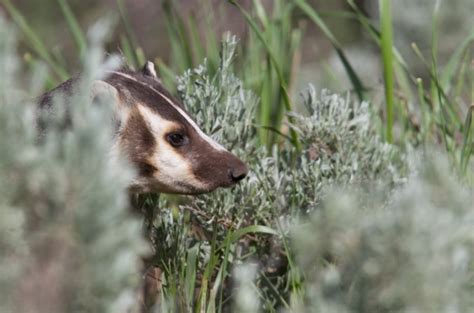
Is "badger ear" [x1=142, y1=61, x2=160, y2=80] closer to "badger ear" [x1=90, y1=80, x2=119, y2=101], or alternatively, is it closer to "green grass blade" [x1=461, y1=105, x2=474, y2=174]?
"badger ear" [x1=90, y1=80, x2=119, y2=101]

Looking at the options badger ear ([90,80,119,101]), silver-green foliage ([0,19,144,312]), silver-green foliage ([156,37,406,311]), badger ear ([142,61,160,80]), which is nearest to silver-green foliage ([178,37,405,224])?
silver-green foliage ([156,37,406,311])

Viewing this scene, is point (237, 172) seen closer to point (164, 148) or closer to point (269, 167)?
point (164, 148)

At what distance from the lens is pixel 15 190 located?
190 cm

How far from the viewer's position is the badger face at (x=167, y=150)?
312 cm

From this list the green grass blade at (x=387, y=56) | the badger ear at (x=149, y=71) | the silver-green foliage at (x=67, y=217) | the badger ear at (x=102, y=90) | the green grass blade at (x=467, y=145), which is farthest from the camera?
the green grass blade at (x=387, y=56)

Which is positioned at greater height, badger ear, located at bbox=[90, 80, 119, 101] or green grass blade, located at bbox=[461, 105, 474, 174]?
badger ear, located at bbox=[90, 80, 119, 101]

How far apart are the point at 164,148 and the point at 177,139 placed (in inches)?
2.1

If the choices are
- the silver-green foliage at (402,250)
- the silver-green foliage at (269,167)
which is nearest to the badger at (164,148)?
the silver-green foliage at (269,167)

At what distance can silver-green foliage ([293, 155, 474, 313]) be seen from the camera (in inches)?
73.1

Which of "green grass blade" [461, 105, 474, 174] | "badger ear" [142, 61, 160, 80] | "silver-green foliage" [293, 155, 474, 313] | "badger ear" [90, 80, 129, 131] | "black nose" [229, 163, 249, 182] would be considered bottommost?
"silver-green foliage" [293, 155, 474, 313]

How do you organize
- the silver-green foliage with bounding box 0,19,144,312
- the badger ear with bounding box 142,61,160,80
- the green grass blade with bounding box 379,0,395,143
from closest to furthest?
the silver-green foliage with bounding box 0,19,144,312 < the badger ear with bounding box 142,61,160,80 < the green grass blade with bounding box 379,0,395,143

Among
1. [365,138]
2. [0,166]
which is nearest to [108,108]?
[0,166]

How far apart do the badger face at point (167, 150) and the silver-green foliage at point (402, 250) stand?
1086 mm

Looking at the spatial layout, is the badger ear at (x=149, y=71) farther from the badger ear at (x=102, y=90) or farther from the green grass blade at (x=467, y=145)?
the green grass blade at (x=467, y=145)
